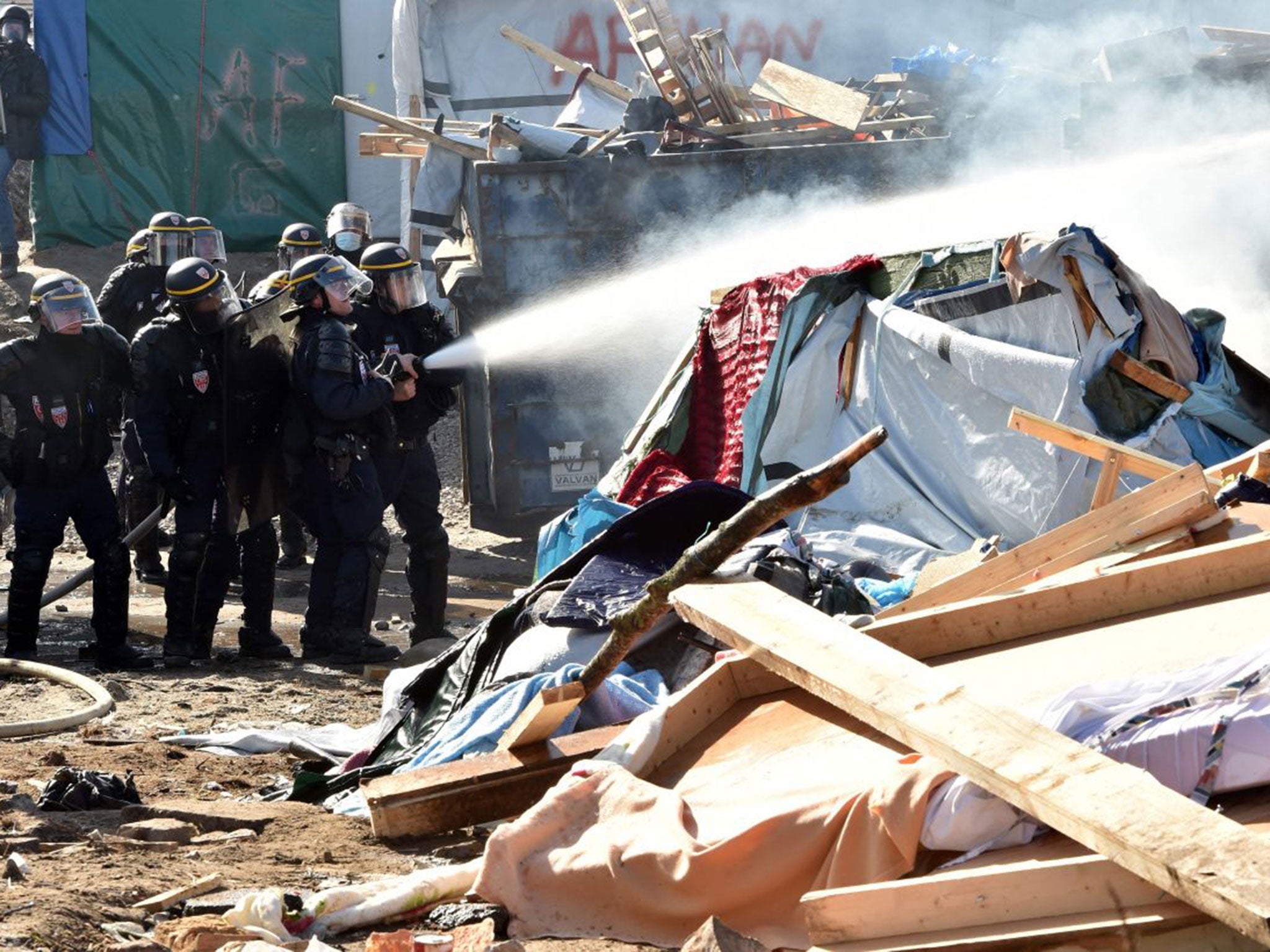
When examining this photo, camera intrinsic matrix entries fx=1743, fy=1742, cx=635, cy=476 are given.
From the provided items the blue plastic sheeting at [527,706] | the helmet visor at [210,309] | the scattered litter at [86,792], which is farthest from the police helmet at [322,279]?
the scattered litter at [86,792]

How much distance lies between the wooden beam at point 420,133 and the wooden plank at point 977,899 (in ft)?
27.4

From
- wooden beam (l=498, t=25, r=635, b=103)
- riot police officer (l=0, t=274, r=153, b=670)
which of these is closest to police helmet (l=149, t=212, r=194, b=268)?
riot police officer (l=0, t=274, r=153, b=670)

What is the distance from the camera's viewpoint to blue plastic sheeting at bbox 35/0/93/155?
1515cm

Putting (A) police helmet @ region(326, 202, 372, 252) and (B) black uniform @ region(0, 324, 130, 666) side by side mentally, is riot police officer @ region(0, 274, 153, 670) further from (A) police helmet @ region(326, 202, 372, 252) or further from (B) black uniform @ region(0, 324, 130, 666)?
(A) police helmet @ region(326, 202, 372, 252)

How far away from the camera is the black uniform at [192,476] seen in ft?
26.1

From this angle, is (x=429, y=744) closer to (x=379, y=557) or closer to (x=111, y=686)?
(x=111, y=686)

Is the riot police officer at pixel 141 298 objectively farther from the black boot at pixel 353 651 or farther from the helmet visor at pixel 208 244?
the black boot at pixel 353 651

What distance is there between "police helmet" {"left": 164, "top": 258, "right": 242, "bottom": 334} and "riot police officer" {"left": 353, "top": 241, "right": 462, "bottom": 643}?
70 centimetres

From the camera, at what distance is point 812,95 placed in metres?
11.6

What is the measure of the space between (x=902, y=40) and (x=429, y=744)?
423 inches

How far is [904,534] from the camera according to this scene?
7.32m

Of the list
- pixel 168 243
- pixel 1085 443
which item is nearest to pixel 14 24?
pixel 168 243

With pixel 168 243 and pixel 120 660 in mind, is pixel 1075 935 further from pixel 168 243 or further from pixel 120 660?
pixel 168 243

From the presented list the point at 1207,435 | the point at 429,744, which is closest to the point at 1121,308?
the point at 1207,435
